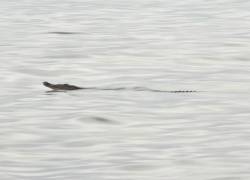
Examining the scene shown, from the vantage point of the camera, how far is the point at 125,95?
14.4 m

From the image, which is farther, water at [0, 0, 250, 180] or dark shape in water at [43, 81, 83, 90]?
dark shape in water at [43, 81, 83, 90]

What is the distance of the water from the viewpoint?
10.3 metres

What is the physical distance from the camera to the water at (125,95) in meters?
10.3

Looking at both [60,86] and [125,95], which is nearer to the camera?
[125,95]

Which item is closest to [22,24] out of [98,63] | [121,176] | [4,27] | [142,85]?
Answer: [4,27]

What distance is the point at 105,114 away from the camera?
13.0 m

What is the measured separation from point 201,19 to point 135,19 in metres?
1.22

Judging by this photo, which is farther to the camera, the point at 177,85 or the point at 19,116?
the point at 177,85

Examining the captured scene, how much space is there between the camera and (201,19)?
23.4 meters

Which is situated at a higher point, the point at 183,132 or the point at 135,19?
the point at 183,132

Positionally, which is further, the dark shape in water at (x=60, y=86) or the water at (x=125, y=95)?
the dark shape in water at (x=60, y=86)

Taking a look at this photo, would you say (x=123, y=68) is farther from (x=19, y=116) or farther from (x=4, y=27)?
(x=4, y=27)

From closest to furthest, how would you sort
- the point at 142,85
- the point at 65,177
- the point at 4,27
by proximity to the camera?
the point at 65,177 → the point at 142,85 → the point at 4,27

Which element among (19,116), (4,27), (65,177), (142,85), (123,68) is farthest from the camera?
(4,27)
